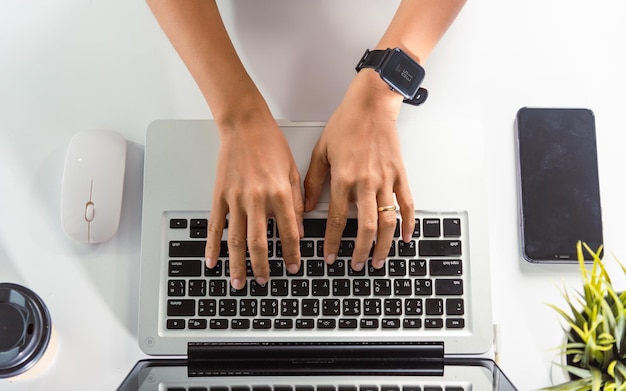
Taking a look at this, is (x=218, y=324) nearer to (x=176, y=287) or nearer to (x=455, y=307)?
(x=176, y=287)

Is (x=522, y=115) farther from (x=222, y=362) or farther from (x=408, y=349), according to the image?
(x=222, y=362)

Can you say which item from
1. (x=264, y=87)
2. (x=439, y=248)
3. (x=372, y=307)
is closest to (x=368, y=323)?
(x=372, y=307)

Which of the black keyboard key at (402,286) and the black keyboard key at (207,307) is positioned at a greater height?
the black keyboard key at (402,286)

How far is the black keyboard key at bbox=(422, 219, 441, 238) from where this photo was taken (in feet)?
2.20

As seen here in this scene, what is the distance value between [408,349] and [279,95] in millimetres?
362

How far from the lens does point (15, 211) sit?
723 millimetres

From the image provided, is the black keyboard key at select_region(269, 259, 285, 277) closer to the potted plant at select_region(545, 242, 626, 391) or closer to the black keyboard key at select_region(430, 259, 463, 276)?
the black keyboard key at select_region(430, 259, 463, 276)

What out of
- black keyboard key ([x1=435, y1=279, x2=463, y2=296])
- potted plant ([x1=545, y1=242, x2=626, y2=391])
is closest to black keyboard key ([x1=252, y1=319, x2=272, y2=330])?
black keyboard key ([x1=435, y1=279, x2=463, y2=296])

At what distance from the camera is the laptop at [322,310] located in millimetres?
657

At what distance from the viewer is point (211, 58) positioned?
679mm

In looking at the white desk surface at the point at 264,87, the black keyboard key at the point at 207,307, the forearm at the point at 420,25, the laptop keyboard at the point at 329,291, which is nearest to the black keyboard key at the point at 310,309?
the laptop keyboard at the point at 329,291

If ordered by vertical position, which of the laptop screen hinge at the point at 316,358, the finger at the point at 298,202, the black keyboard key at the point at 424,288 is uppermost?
the finger at the point at 298,202

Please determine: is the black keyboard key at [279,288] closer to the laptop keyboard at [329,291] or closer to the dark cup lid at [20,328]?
the laptop keyboard at [329,291]

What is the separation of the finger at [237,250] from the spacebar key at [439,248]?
0.21m
